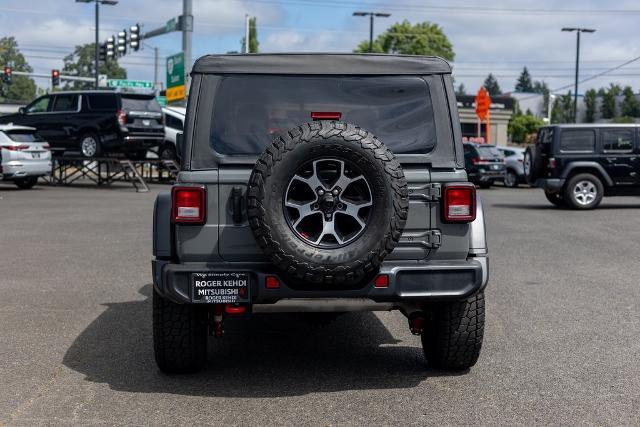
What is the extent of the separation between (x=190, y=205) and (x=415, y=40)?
82.0 m

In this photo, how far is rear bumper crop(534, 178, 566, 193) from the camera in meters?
20.5

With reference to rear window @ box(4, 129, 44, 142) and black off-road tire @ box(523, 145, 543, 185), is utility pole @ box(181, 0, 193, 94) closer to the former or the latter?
rear window @ box(4, 129, 44, 142)

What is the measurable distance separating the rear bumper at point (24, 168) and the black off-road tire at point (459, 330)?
21.2 metres

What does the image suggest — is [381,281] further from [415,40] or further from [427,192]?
[415,40]

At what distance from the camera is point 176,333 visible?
571cm

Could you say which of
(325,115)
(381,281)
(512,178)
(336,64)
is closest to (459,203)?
(381,281)

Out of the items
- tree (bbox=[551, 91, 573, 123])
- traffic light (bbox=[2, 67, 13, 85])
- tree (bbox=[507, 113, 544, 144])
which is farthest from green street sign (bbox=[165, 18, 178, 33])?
tree (bbox=[551, 91, 573, 123])

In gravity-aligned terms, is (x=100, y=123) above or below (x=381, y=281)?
above

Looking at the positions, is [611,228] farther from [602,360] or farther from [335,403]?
[335,403]

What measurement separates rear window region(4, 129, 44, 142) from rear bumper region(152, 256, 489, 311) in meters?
21.2

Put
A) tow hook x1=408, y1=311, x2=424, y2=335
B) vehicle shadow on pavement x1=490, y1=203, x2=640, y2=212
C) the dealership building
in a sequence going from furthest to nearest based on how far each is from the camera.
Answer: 1. the dealership building
2. vehicle shadow on pavement x1=490, y1=203, x2=640, y2=212
3. tow hook x1=408, y1=311, x2=424, y2=335

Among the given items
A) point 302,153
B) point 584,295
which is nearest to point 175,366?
point 302,153

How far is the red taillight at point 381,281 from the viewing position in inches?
212

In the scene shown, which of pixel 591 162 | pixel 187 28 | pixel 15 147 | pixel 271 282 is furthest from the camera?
pixel 187 28
